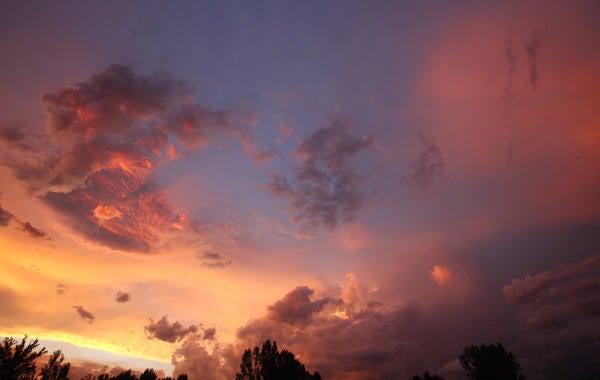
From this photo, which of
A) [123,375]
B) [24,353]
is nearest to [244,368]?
[123,375]

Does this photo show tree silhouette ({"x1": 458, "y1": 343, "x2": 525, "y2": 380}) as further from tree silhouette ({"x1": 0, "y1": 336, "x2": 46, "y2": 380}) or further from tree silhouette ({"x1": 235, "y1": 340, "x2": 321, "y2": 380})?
tree silhouette ({"x1": 0, "y1": 336, "x2": 46, "y2": 380})

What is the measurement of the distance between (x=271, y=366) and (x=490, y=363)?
41419 millimetres

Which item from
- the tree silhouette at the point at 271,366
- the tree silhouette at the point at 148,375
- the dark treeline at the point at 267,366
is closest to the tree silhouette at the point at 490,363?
the dark treeline at the point at 267,366

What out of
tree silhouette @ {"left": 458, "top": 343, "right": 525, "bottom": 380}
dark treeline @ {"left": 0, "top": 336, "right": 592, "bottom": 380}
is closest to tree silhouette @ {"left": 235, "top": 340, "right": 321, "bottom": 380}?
dark treeline @ {"left": 0, "top": 336, "right": 592, "bottom": 380}

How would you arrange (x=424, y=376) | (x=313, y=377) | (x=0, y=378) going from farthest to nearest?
(x=424, y=376)
(x=313, y=377)
(x=0, y=378)

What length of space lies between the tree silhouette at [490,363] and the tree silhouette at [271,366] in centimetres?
3226

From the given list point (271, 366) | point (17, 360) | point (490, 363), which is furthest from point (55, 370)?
point (490, 363)

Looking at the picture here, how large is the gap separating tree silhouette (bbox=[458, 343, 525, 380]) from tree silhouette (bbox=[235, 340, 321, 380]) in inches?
1270

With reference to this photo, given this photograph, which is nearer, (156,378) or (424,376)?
(156,378)

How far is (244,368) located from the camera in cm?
6347

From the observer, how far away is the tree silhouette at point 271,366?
200ft

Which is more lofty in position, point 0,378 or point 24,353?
point 24,353

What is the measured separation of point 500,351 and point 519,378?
446 cm

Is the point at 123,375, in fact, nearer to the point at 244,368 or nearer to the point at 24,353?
the point at 244,368
